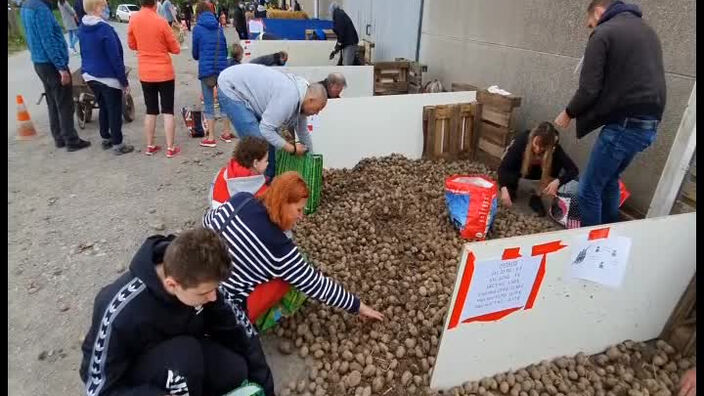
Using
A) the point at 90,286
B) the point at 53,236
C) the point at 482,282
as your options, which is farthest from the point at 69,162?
the point at 482,282

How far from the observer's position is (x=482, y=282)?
1830mm

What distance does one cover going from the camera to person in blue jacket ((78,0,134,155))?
471 centimetres

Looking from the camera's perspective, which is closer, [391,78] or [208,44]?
[208,44]

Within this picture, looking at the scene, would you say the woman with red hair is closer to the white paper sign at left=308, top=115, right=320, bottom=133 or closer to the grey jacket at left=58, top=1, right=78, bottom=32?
the white paper sign at left=308, top=115, right=320, bottom=133

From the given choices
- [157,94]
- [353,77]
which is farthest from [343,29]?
[157,94]

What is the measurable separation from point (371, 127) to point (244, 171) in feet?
6.75

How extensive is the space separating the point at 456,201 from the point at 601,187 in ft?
3.33

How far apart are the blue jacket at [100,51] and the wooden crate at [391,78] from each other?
354 cm

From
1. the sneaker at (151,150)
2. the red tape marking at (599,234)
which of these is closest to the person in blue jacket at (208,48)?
the sneaker at (151,150)

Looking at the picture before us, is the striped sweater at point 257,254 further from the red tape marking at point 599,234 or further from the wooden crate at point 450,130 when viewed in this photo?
the wooden crate at point 450,130

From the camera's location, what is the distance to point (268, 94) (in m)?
3.62

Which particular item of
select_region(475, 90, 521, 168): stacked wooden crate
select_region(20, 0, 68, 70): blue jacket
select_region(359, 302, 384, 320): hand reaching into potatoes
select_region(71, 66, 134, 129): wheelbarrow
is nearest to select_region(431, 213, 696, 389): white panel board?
select_region(359, 302, 384, 320): hand reaching into potatoes

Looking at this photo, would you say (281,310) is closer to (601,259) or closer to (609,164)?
(601,259)

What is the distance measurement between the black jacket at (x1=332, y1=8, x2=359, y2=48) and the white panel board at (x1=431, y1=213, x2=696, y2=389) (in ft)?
22.9
